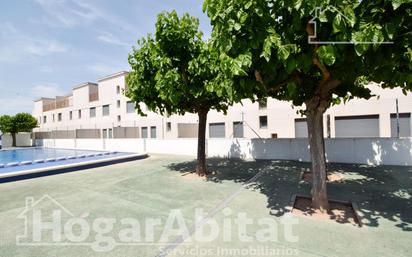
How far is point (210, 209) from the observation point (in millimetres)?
5234

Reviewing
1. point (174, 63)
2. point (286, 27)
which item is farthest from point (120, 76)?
point (286, 27)

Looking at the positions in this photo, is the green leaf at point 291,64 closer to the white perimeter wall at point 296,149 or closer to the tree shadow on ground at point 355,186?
the tree shadow on ground at point 355,186

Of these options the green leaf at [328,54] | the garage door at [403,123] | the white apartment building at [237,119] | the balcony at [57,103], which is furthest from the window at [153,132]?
the balcony at [57,103]

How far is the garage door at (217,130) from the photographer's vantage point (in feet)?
67.3

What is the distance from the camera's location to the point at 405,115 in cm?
1406

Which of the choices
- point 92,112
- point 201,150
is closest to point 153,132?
point 92,112

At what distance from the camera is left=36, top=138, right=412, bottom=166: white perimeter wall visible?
969 centimetres

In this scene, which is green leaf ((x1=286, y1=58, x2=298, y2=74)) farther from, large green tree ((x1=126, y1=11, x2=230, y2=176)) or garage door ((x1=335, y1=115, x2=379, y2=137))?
garage door ((x1=335, y1=115, x2=379, y2=137))

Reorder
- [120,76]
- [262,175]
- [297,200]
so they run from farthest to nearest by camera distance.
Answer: [120,76]
[262,175]
[297,200]

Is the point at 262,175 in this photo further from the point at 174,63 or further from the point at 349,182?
the point at 174,63

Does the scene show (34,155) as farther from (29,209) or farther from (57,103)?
(57,103)

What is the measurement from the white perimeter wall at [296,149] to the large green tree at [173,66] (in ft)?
17.5

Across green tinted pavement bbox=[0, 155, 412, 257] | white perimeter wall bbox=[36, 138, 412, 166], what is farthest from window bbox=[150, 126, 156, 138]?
green tinted pavement bbox=[0, 155, 412, 257]

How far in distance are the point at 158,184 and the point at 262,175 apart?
154 inches
